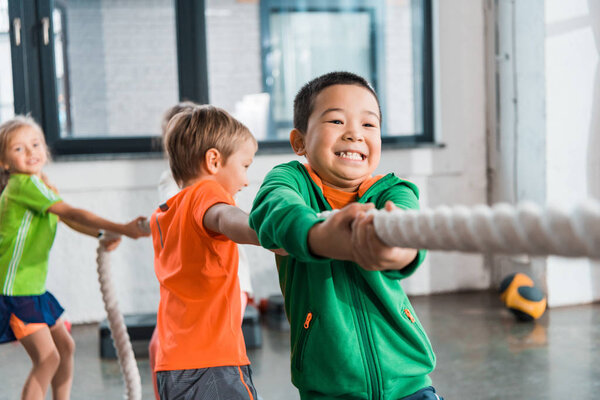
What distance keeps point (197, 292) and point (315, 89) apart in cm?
47

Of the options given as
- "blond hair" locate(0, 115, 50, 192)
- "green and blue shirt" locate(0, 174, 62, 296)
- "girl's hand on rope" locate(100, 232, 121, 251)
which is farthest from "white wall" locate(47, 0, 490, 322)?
"girl's hand on rope" locate(100, 232, 121, 251)

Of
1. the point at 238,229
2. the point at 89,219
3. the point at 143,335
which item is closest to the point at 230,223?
the point at 238,229

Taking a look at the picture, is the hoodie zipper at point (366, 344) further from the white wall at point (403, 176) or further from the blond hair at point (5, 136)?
the white wall at point (403, 176)

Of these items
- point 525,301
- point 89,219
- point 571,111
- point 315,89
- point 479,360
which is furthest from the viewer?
point 571,111

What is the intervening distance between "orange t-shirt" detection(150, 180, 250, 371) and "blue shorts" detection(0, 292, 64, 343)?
0.86m

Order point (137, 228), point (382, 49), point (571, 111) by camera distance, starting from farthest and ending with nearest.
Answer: point (382, 49) < point (571, 111) < point (137, 228)

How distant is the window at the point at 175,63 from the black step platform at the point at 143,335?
1.19m

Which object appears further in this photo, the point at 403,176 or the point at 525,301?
the point at 403,176

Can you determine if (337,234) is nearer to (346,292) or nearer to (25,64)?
(346,292)

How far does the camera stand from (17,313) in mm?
2043

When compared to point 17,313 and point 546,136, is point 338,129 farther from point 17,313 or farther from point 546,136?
point 546,136

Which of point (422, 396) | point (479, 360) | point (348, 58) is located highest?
point (348, 58)

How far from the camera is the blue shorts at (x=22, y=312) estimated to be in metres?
2.04

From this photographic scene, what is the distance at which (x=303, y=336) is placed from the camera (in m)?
1.07
